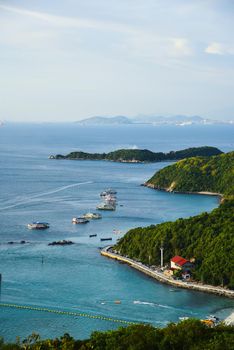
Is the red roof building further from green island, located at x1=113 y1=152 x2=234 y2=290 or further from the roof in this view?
green island, located at x1=113 y1=152 x2=234 y2=290

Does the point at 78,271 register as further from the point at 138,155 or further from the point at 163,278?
the point at 138,155

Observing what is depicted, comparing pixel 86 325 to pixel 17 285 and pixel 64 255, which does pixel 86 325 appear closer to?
pixel 17 285

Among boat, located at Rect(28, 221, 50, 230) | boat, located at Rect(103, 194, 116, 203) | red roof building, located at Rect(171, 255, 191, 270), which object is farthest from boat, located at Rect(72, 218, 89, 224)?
red roof building, located at Rect(171, 255, 191, 270)

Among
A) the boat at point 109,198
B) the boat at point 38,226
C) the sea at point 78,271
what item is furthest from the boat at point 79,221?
the boat at point 109,198

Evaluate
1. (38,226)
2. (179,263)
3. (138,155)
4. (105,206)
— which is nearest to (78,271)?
(179,263)

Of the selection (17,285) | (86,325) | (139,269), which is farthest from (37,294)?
(139,269)

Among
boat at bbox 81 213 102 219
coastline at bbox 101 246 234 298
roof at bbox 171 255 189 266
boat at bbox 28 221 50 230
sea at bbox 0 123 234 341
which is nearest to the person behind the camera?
sea at bbox 0 123 234 341
